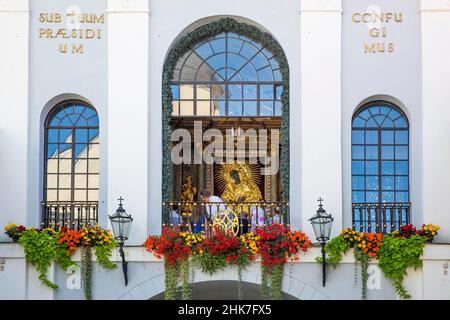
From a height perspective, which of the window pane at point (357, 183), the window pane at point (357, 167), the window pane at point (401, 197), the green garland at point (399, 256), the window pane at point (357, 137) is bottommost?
the green garland at point (399, 256)

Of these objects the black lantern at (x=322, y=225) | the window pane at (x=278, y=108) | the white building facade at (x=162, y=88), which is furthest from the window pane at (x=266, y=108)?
the black lantern at (x=322, y=225)

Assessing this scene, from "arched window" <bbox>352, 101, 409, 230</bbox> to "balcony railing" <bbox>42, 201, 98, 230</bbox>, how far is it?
5.61m

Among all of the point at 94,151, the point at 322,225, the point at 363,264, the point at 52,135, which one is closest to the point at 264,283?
the point at 322,225

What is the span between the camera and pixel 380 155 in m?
26.5

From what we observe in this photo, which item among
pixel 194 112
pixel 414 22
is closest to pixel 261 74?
pixel 194 112

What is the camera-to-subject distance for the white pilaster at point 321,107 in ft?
84.0

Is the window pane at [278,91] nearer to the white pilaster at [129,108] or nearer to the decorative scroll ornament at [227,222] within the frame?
the decorative scroll ornament at [227,222]

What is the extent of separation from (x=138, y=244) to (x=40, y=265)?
206cm

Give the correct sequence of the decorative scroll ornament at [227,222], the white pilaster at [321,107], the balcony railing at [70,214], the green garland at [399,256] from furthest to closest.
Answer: the balcony railing at [70,214] → the decorative scroll ornament at [227,222] → the white pilaster at [321,107] → the green garland at [399,256]

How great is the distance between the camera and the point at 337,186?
25625 mm

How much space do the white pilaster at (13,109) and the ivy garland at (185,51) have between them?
2.95 meters

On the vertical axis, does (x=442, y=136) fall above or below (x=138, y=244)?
above

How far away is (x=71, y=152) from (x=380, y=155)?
670 centimetres

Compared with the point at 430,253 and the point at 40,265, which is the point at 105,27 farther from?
the point at 430,253
